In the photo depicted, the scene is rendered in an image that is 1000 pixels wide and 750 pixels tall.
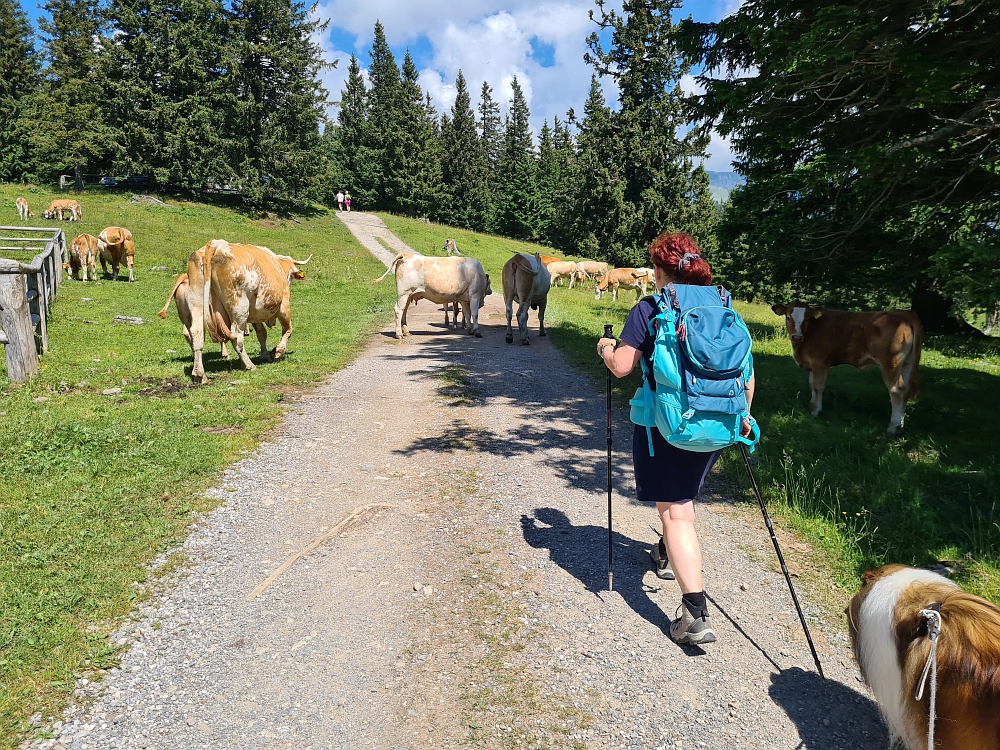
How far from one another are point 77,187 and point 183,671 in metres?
42.6

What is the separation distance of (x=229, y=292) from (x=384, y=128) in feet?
169

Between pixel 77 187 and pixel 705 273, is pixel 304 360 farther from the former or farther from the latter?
pixel 77 187

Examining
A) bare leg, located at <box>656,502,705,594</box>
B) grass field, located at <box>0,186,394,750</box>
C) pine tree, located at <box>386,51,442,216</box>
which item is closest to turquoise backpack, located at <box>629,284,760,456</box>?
bare leg, located at <box>656,502,705,594</box>

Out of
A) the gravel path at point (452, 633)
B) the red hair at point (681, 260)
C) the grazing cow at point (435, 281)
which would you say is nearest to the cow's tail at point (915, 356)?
the gravel path at point (452, 633)

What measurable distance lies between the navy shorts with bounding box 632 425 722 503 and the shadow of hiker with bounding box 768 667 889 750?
1.03 metres

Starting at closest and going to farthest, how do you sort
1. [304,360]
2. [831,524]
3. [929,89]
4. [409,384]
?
[831,524]
[929,89]
[409,384]
[304,360]

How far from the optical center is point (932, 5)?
18.9 feet

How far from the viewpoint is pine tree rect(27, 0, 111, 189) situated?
114 ft

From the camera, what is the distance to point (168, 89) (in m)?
36.1

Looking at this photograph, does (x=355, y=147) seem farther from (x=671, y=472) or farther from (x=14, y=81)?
(x=671, y=472)

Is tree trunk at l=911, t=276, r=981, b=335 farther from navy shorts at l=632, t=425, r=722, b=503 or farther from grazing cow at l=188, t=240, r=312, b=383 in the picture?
grazing cow at l=188, t=240, r=312, b=383

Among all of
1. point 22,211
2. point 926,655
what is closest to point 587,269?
point 22,211

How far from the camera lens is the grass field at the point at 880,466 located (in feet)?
14.2

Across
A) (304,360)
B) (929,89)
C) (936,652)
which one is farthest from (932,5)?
(304,360)
